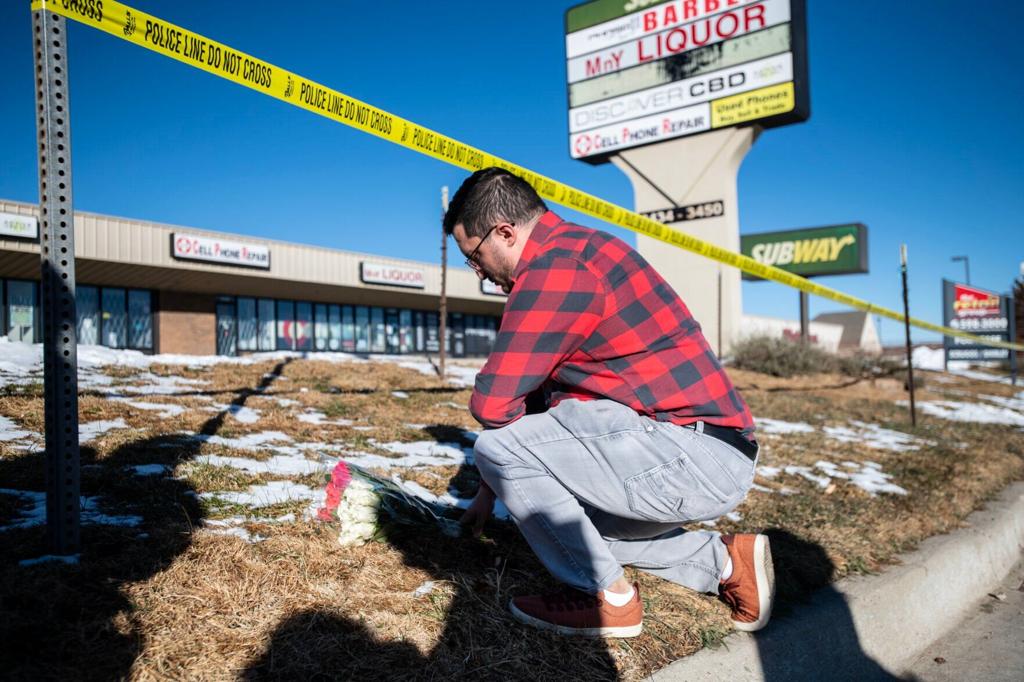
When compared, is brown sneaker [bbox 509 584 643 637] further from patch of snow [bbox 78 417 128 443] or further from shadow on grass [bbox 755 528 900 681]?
patch of snow [bbox 78 417 128 443]

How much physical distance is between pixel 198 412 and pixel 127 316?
20219mm

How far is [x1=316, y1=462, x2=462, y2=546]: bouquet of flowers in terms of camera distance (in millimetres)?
2525

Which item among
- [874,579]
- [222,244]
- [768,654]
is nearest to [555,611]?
[768,654]

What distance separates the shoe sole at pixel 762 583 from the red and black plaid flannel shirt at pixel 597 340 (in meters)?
0.50

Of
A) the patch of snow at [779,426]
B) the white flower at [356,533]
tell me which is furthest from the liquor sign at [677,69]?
the white flower at [356,533]

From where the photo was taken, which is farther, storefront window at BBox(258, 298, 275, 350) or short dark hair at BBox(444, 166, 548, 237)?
storefront window at BBox(258, 298, 275, 350)

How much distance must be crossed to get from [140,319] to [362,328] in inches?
365

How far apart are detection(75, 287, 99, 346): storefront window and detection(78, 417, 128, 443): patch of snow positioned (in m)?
19.4

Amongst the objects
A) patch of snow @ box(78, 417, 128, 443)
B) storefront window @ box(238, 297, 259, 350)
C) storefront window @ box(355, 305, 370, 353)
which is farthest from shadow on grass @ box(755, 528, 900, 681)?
storefront window @ box(355, 305, 370, 353)

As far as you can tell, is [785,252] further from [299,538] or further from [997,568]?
[299,538]

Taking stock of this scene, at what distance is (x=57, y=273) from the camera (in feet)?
6.95

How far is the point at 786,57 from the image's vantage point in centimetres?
1647

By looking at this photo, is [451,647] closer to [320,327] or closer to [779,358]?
[779,358]

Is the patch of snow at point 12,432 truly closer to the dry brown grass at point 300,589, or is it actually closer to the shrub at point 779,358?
the dry brown grass at point 300,589
